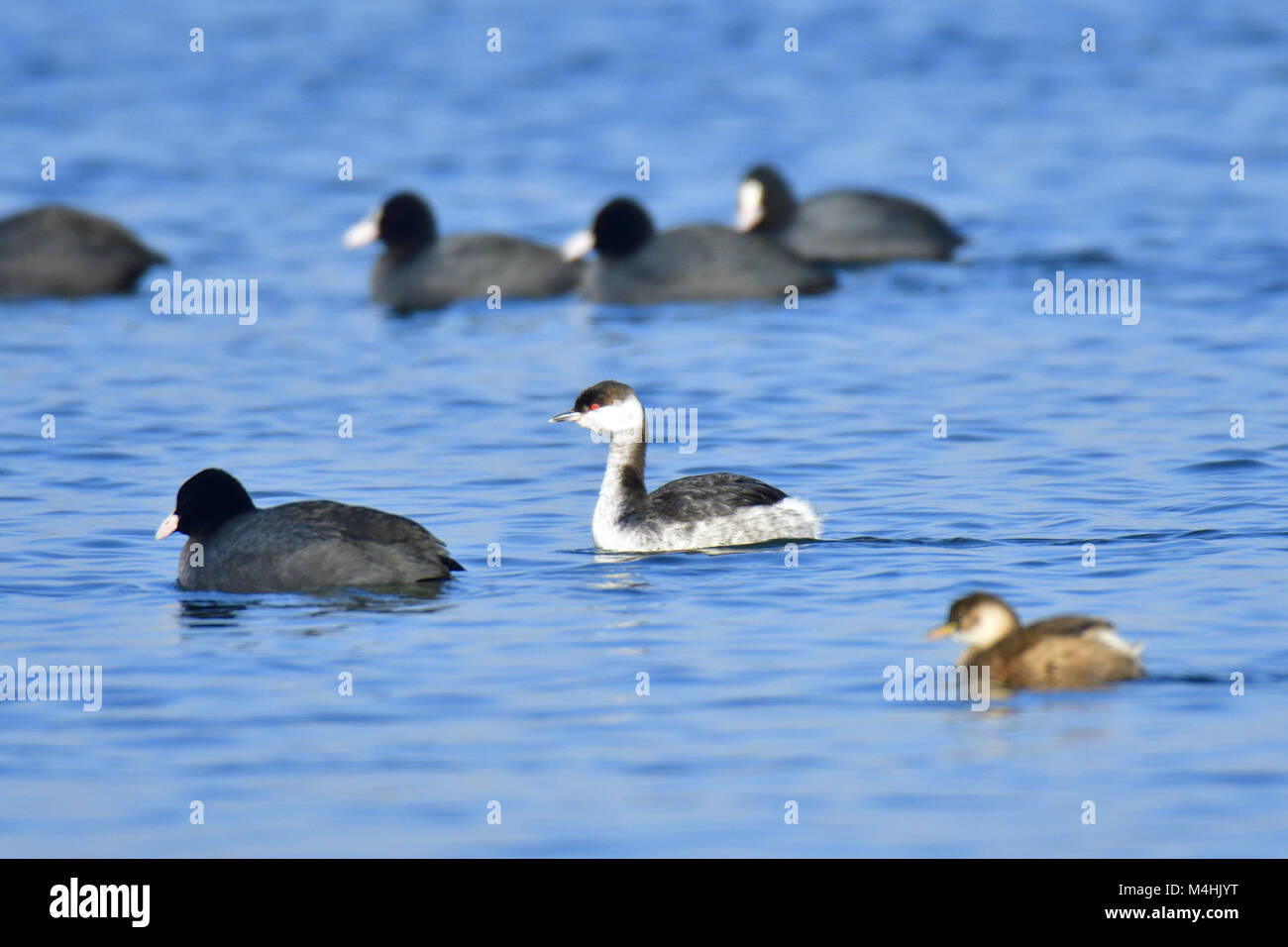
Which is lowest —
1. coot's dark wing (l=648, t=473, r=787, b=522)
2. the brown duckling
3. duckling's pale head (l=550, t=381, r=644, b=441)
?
the brown duckling

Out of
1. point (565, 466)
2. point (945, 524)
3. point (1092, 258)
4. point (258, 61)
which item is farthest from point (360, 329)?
point (258, 61)

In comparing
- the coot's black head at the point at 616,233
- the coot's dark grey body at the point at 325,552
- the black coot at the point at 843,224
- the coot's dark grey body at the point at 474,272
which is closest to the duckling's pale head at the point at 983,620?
the coot's dark grey body at the point at 325,552

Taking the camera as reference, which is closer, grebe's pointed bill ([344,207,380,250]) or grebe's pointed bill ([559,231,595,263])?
grebe's pointed bill ([559,231,595,263])

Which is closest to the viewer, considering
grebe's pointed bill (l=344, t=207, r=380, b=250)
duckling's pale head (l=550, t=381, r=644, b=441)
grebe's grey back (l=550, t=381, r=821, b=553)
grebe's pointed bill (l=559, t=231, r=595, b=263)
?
A: grebe's grey back (l=550, t=381, r=821, b=553)

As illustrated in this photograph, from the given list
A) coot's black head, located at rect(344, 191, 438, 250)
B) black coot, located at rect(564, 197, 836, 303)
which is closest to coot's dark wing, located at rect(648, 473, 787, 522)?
black coot, located at rect(564, 197, 836, 303)

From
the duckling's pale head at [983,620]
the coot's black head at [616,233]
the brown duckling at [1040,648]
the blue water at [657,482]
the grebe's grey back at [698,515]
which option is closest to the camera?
the blue water at [657,482]

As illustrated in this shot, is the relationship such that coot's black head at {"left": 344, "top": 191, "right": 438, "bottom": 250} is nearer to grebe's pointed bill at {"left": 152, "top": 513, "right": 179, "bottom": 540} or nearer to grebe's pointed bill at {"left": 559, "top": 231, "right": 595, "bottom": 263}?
grebe's pointed bill at {"left": 559, "top": 231, "right": 595, "bottom": 263}

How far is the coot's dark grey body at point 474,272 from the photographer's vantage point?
2389 cm

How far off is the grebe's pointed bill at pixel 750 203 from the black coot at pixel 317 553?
1442cm

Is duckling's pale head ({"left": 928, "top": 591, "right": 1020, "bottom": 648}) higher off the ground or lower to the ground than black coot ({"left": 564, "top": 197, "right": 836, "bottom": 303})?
lower

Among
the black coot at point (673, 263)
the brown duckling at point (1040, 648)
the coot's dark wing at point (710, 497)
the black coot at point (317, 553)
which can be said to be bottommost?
the brown duckling at point (1040, 648)


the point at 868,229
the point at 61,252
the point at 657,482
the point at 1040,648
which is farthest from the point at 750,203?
the point at 1040,648

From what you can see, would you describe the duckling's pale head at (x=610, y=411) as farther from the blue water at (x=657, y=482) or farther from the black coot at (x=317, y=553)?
the black coot at (x=317, y=553)

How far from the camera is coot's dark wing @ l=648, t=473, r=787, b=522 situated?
13.3 m
